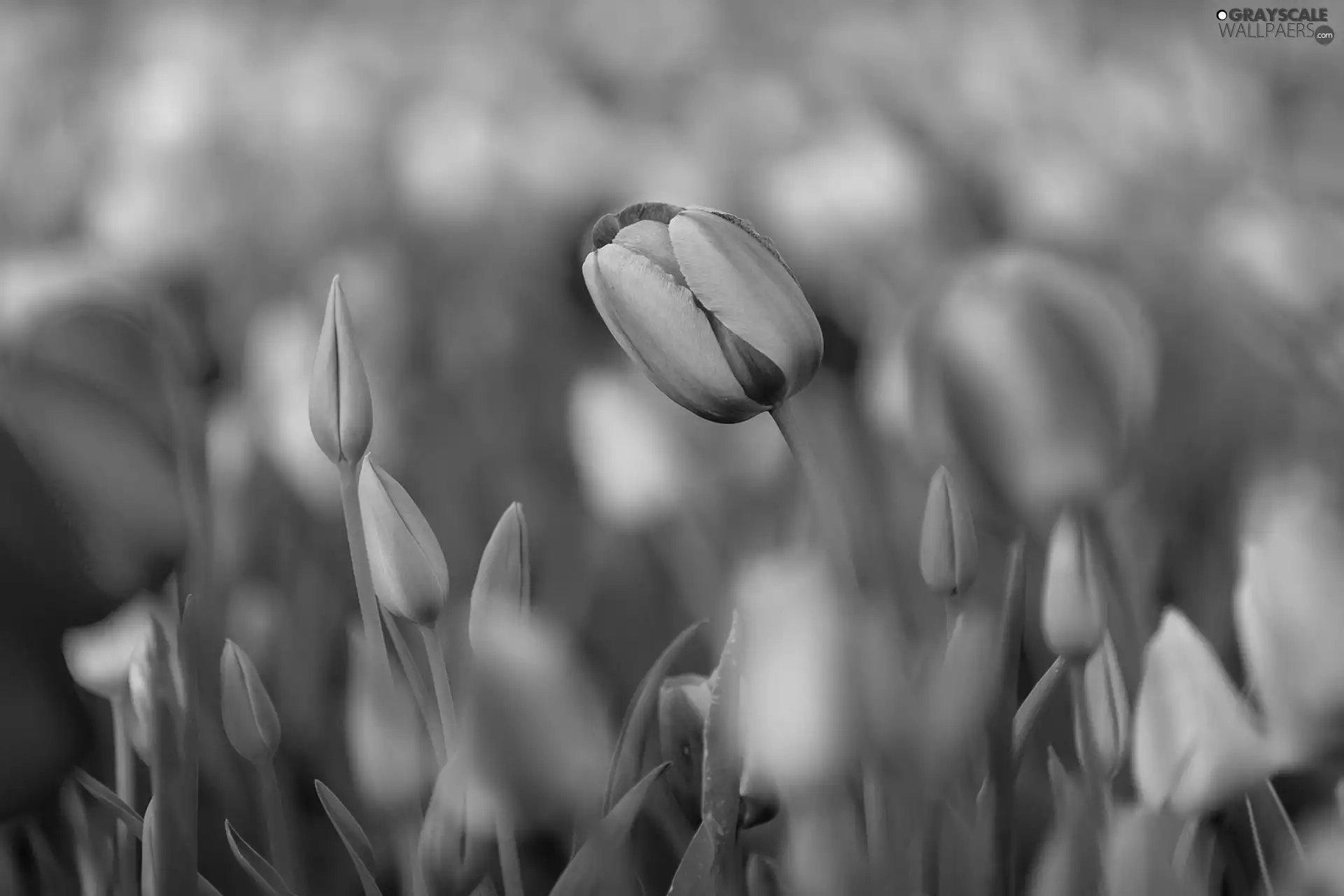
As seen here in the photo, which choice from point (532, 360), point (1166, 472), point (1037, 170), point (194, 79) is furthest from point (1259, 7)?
point (194, 79)

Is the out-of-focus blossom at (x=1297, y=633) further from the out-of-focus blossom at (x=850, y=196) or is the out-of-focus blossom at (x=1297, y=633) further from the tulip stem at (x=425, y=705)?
the out-of-focus blossom at (x=850, y=196)

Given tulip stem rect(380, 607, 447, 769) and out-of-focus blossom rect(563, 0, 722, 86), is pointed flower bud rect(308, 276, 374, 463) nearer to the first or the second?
tulip stem rect(380, 607, 447, 769)

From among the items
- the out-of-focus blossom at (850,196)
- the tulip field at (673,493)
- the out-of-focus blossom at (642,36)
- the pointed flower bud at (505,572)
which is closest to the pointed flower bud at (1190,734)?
A: the tulip field at (673,493)

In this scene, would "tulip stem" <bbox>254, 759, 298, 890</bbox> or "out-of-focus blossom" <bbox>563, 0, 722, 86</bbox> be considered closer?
"tulip stem" <bbox>254, 759, 298, 890</bbox>

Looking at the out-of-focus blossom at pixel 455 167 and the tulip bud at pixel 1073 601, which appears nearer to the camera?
the tulip bud at pixel 1073 601

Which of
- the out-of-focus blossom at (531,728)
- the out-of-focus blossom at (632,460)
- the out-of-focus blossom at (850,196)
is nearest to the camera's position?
the out-of-focus blossom at (531,728)

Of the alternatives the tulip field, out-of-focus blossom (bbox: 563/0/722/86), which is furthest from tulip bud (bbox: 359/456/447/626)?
out-of-focus blossom (bbox: 563/0/722/86)
